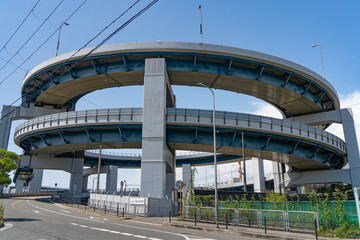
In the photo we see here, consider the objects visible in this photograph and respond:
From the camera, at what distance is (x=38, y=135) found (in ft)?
131

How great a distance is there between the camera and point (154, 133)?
29359 mm

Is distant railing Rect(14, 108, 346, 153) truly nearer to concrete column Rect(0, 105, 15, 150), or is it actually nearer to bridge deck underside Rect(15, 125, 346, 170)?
bridge deck underside Rect(15, 125, 346, 170)

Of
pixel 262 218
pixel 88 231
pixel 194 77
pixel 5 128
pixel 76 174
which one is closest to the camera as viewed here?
pixel 88 231

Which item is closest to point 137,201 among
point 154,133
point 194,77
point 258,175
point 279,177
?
point 154,133

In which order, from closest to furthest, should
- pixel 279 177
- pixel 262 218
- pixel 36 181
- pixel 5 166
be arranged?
pixel 262 218, pixel 5 166, pixel 279 177, pixel 36 181

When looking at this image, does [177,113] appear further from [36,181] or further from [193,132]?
[36,181]

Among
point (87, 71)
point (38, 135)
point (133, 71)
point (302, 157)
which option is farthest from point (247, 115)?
point (38, 135)

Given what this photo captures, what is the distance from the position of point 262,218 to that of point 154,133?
1491 centimetres

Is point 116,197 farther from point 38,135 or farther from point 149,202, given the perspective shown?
point 38,135

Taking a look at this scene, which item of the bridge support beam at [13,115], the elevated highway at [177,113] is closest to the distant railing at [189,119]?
the elevated highway at [177,113]

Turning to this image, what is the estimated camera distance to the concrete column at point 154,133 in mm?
28219

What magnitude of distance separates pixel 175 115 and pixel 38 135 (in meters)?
22.8

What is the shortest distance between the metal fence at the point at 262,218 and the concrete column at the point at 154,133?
20.9 feet

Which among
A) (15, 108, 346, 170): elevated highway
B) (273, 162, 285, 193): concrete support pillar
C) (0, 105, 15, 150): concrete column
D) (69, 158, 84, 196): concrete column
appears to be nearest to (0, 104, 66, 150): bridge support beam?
(0, 105, 15, 150): concrete column
